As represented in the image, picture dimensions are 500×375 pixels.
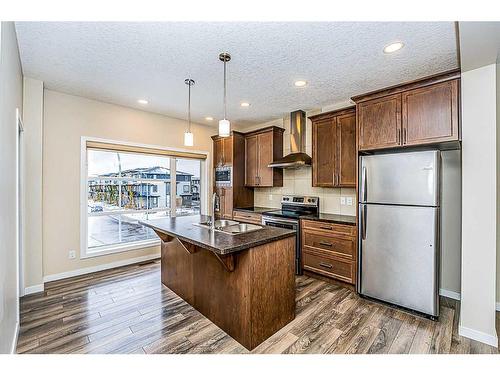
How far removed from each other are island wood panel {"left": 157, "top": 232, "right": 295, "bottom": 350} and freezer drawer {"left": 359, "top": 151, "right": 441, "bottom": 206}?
120 centimetres

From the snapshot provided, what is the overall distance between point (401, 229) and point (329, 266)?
44.0 inches

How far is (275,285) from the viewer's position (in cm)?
219

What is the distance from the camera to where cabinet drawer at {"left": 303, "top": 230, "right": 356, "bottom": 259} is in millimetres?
3115

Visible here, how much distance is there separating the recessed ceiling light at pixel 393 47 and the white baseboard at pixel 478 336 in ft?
8.64

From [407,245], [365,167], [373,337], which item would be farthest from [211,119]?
[373,337]

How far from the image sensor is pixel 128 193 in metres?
4.18

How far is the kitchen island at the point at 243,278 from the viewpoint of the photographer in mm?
1980

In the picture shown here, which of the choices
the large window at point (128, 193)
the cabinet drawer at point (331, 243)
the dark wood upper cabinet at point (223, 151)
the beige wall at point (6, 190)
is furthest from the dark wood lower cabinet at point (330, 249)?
the beige wall at point (6, 190)

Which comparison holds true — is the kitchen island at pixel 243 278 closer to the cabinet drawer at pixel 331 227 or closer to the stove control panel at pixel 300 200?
the cabinet drawer at pixel 331 227

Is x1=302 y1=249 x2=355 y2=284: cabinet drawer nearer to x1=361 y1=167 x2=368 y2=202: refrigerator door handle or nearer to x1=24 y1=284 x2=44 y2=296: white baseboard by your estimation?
x1=361 y1=167 x2=368 y2=202: refrigerator door handle

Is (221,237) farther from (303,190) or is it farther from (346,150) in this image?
(303,190)

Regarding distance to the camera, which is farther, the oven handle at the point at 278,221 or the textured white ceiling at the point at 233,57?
the oven handle at the point at 278,221

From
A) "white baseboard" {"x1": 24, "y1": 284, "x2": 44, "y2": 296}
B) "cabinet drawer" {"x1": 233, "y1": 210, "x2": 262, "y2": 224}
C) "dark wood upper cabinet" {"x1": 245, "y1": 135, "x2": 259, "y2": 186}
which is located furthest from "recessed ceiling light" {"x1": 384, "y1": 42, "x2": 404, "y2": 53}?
"white baseboard" {"x1": 24, "y1": 284, "x2": 44, "y2": 296}

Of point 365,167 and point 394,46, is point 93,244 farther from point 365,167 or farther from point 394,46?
point 394,46
